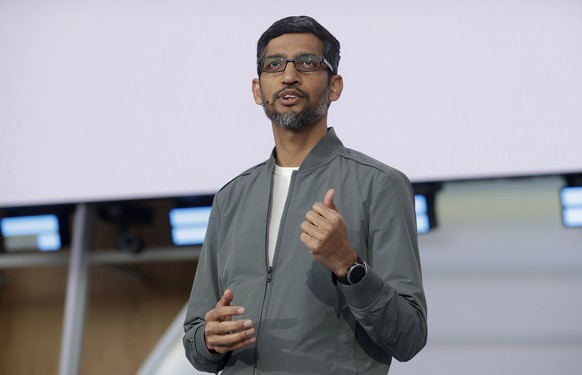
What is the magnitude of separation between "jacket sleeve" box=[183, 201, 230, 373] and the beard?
7.7 inches

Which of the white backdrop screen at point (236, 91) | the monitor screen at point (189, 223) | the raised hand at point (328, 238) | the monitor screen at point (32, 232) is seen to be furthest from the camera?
the monitor screen at point (32, 232)

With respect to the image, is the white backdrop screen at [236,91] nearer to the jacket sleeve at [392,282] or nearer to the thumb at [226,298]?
the jacket sleeve at [392,282]

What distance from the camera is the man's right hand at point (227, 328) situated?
1058 mm

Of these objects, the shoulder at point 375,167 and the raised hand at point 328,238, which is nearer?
the raised hand at point 328,238

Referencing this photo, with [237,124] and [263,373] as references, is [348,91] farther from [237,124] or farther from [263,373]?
[263,373]

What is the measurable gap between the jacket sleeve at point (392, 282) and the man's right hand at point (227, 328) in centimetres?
13

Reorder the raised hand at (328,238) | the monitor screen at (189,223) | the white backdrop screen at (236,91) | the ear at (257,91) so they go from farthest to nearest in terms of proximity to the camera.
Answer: the monitor screen at (189,223)
the white backdrop screen at (236,91)
the ear at (257,91)
the raised hand at (328,238)

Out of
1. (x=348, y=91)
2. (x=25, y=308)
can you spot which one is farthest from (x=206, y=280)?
(x=25, y=308)

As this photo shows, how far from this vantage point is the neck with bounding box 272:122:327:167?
4.04 feet

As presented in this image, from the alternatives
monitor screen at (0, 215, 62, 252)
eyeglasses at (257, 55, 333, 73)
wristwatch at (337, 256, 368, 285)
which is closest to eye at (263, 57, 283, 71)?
eyeglasses at (257, 55, 333, 73)

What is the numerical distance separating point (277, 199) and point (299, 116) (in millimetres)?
129

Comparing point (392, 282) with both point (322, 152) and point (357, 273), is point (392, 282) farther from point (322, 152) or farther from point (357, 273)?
point (322, 152)

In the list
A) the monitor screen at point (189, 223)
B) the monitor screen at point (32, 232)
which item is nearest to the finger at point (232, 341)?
the monitor screen at point (189, 223)

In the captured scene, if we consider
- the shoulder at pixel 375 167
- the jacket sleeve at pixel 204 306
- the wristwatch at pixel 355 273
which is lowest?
the jacket sleeve at pixel 204 306
